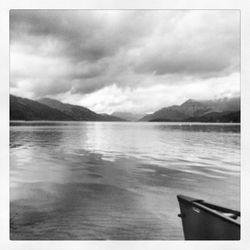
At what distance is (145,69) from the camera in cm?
309

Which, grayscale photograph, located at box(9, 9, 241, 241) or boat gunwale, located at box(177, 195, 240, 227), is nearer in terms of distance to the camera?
boat gunwale, located at box(177, 195, 240, 227)

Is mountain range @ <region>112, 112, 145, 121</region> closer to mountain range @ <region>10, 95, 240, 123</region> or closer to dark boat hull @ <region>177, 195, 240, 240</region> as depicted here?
mountain range @ <region>10, 95, 240, 123</region>

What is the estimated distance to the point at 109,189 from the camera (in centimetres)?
281

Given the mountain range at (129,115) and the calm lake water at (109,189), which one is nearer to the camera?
the calm lake water at (109,189)

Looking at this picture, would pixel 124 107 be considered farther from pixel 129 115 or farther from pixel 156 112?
pixel 156 112

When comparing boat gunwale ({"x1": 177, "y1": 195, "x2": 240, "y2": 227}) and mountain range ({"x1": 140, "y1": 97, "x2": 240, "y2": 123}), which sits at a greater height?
mountain range ({"x1": 140, "y1": 97, "x2": 240, "y2": 123})

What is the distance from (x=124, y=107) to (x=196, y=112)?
119cm

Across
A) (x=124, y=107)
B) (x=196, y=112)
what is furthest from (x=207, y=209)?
(x=196, y=112)

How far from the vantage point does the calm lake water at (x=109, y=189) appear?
86.4 inches

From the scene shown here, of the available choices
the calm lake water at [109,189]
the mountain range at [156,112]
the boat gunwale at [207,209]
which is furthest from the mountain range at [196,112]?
the boat gunwale at [207,209]

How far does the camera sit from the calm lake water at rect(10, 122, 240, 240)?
2195mm

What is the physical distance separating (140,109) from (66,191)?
1534 mm

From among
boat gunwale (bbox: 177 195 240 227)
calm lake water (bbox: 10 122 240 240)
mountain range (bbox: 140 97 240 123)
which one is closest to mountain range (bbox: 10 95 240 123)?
mountain range (bbox: 140 97 240 123)

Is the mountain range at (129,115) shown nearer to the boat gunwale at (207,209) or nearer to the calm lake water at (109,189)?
the calm lake water at (109,189)
